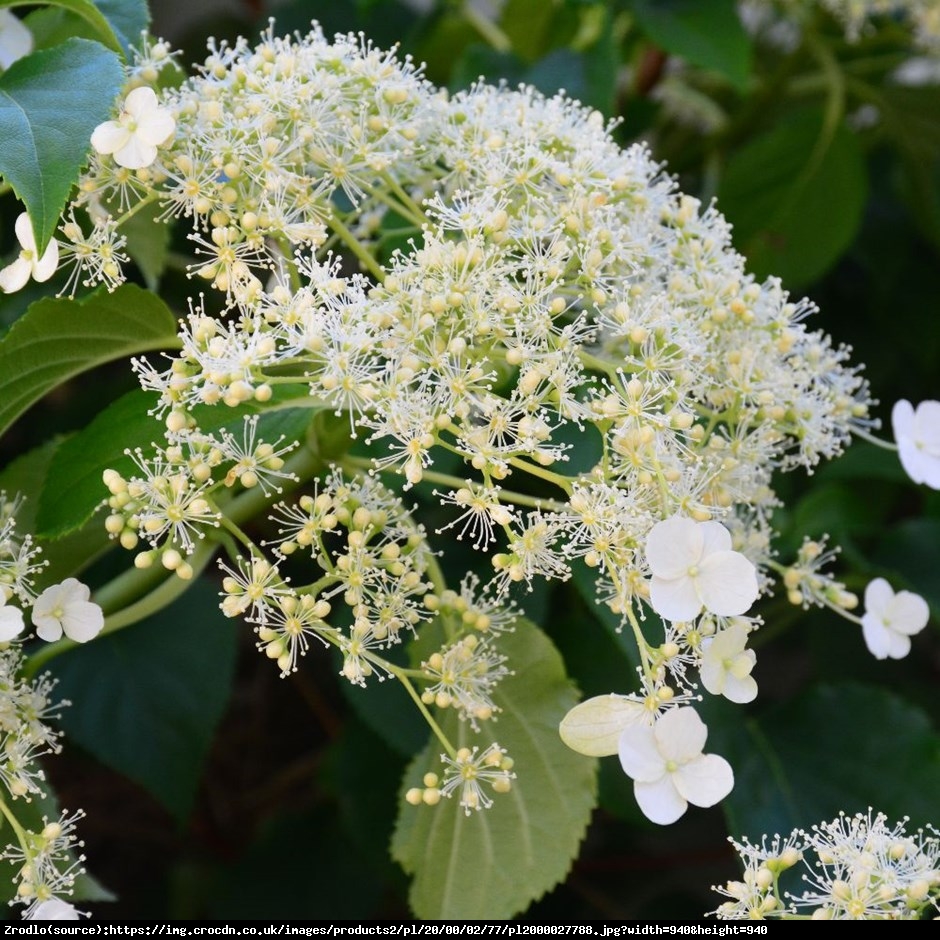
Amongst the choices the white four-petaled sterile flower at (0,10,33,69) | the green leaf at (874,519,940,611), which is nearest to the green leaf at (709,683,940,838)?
the green leaf at (874,519,940,611)

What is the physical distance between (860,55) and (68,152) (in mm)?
932

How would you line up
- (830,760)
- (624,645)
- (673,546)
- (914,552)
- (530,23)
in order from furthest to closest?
1. (530,23)
2. (914,552)
3. (830,760)
4. (624,645)
5. (673,546)

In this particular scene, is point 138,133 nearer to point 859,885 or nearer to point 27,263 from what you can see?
point 27,263

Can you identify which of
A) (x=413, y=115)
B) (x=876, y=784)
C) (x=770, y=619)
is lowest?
(x=770, y=619)

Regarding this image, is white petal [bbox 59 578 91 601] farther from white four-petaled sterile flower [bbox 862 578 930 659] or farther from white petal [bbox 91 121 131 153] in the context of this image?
white four-petaled sterile flower [bbox 862 578 930 659]

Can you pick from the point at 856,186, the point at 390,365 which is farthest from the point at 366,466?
the point at 856,186

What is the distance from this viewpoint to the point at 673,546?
1.41 feet

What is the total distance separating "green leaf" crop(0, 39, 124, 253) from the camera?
46cm

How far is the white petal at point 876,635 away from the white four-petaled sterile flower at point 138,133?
0.41 metres

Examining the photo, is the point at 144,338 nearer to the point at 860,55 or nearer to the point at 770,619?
the point at 770,619

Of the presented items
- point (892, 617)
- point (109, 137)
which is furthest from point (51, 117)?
point (892, 617)

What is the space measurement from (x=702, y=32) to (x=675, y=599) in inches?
24.2

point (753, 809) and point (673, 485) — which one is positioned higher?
point (673, 485)

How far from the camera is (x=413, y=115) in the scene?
1.86 ft
